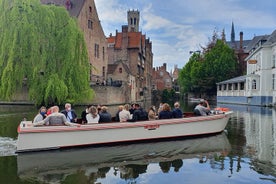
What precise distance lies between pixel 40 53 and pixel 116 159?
648 inches

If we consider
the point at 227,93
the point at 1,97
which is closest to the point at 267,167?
the point at 1,97

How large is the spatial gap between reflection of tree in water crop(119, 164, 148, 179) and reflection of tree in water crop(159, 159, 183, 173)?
47 centimetres

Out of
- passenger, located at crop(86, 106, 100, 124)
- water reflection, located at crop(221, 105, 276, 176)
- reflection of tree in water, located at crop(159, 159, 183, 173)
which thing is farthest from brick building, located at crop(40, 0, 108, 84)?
reflection of tree in water, located at crop(159, 159, 183, 173)

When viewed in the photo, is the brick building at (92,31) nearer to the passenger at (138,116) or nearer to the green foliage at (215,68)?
the green foliage at (215,68)

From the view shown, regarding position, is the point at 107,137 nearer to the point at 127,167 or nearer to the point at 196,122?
the point at 127,167

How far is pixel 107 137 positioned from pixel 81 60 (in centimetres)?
1512

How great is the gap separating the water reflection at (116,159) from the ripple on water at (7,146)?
54 centimetres

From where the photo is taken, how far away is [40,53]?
74.6ft

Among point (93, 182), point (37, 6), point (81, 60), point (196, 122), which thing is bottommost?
point (93, 182)

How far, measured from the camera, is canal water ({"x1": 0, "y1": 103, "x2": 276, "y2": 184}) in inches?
271

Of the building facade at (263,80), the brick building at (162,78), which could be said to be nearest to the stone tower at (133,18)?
the brick building at (162,78)

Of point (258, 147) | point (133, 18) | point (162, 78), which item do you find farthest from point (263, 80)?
point (162, 78)

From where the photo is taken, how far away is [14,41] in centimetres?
2095

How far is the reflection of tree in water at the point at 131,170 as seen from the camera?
23.2 ft
